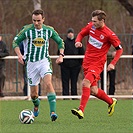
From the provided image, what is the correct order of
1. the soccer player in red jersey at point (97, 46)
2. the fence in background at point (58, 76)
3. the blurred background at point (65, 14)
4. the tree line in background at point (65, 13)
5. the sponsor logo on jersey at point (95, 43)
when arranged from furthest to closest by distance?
1. the tree line in background at point (65, 13)
2. the blurred background at point (65, 14)
3. the fence in background at point (58, 76)
4. the sponsor logo on jersey at point (95, 43)
5. the soccer player in red jersey at point (97, 46)

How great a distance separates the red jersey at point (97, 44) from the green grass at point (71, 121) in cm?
100

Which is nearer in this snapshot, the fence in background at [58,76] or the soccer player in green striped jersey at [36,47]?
the soccer player in green striped jersey at [36,47]

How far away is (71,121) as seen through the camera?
11938mm

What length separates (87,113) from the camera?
13.8 metres

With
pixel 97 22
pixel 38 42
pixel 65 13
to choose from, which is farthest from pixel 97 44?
pixel 65 13

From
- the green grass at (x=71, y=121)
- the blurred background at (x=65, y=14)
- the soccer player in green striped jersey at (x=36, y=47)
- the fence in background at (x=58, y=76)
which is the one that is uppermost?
the blurred background at (x=65, y=14)

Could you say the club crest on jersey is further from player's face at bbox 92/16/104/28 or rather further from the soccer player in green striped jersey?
player's face at bbox 92/16/104/28

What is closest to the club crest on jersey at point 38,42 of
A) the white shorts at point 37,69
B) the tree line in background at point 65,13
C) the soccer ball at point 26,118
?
the white shorts at point 37,69

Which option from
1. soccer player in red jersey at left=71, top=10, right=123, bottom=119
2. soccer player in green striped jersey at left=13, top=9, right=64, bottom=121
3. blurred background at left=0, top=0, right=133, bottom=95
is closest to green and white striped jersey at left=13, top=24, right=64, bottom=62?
soccer player in green striped jersey at left=13, top=9, right=64, bottom=121

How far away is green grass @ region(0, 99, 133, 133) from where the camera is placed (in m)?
10.4

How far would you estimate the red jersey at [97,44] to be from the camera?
12.1m

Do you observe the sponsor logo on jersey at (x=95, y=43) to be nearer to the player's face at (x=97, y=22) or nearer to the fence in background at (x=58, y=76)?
the player's face at (x=97, y=22)

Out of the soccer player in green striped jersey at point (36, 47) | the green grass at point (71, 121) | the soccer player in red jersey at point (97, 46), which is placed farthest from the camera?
the soccer player in red jersey at point (97, 46)

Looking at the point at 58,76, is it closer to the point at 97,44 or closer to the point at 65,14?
the point at 65,14
